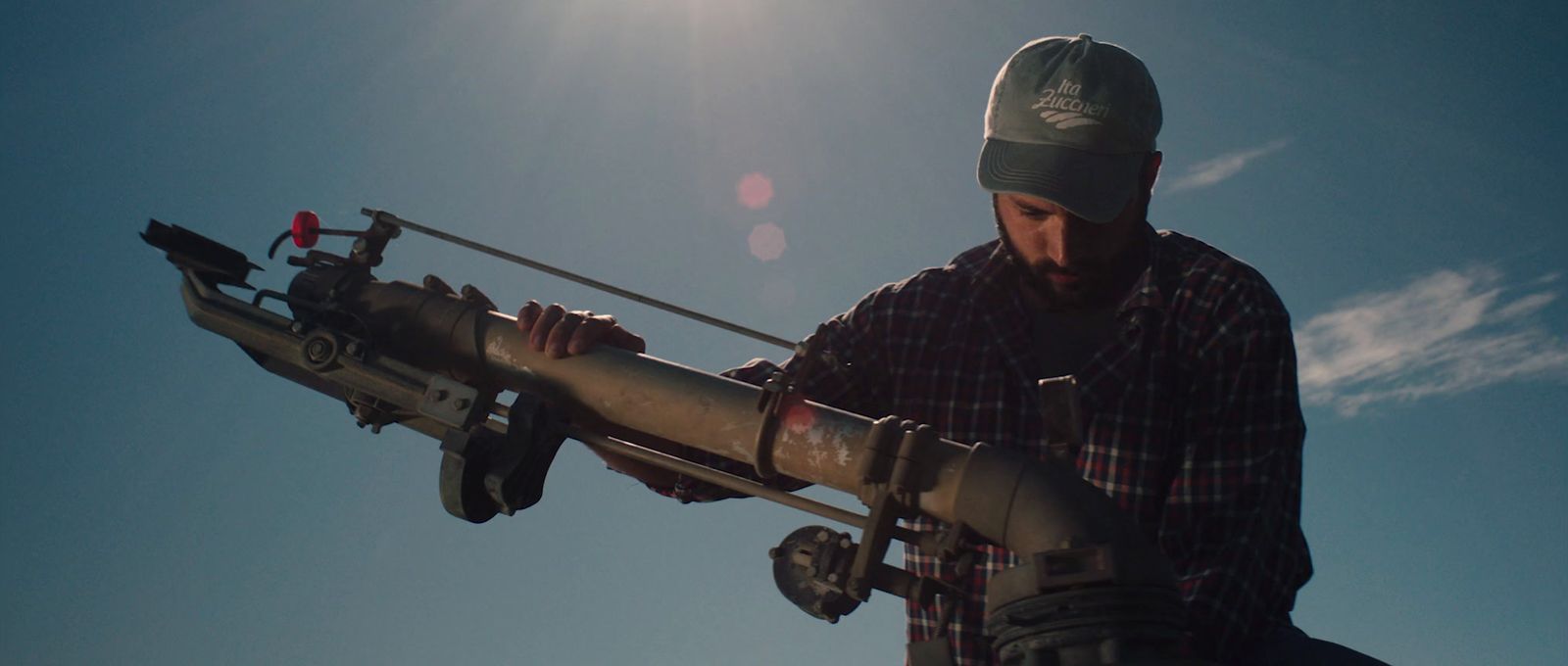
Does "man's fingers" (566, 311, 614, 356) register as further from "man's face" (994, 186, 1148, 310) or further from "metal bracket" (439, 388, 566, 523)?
"man's face" (994, 186, 1148, 310)

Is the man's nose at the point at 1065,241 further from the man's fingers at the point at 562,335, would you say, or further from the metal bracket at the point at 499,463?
the metal bracket at the point at 499,463

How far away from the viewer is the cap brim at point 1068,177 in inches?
161

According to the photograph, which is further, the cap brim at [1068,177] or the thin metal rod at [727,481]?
the cap brim at [1068,177]

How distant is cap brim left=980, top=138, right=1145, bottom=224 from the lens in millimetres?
4078

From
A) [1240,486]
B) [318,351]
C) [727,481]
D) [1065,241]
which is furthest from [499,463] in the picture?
[1240,486]

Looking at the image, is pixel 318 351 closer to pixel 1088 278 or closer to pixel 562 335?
pixel 562 335

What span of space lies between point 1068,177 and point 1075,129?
0.17 meters

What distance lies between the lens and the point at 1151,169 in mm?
4516

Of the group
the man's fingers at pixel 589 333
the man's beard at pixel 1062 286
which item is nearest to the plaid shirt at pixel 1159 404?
the man's beard at pixel 1062 286

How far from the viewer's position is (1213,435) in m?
4.09

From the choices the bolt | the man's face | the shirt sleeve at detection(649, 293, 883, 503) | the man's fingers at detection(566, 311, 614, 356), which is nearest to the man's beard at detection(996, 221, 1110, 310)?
the man's face

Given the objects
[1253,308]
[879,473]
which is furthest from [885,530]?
[1253,308]

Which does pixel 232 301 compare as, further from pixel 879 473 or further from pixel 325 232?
pixel 879 473

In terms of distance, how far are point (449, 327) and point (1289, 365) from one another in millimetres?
2884
